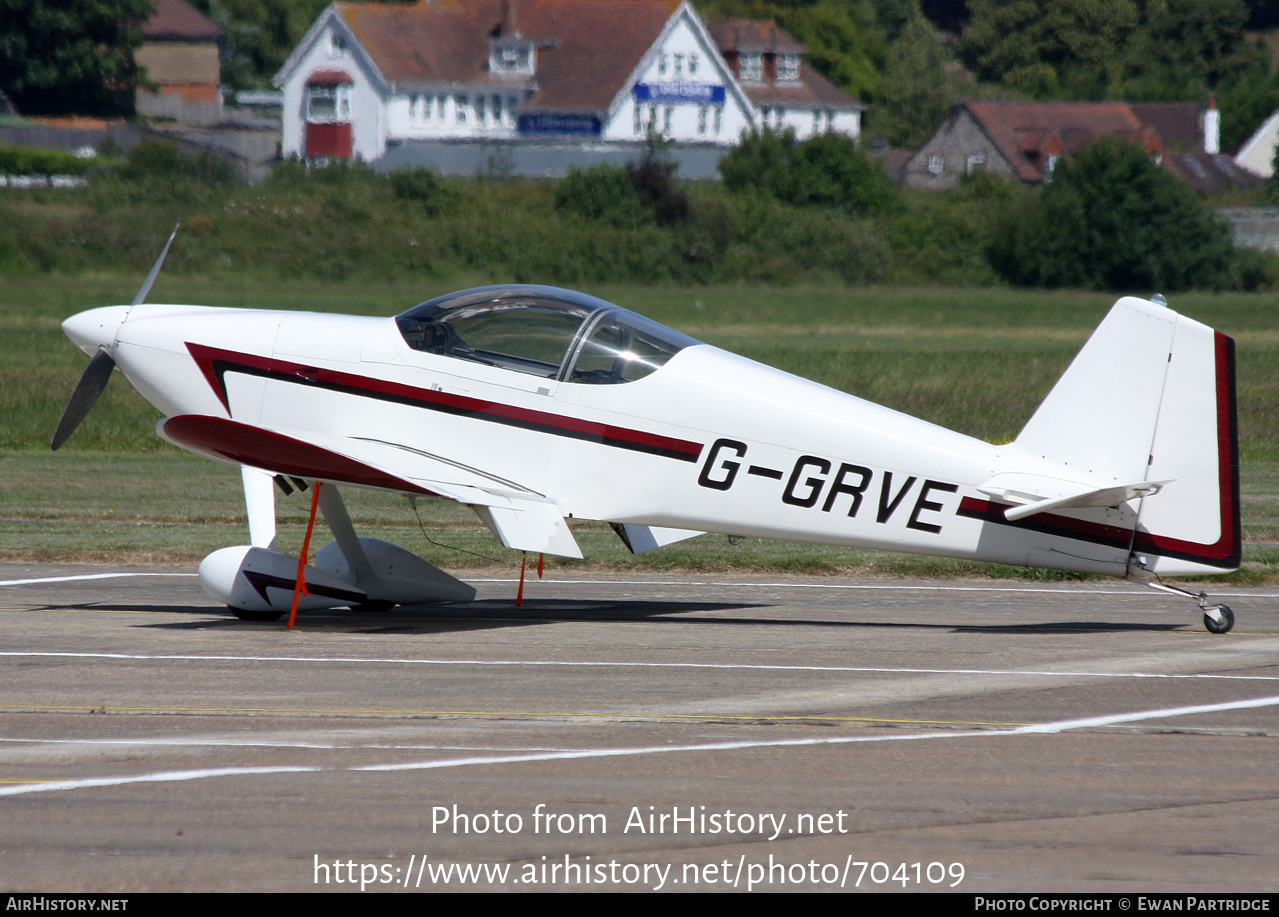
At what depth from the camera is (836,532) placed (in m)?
9.73

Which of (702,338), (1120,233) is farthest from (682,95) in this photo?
(702,338)

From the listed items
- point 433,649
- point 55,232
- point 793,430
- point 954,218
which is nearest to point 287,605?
point 433,649

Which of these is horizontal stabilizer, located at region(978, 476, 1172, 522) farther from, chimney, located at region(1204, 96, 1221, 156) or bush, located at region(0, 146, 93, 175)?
chimney, located at region(1204, 96, 1221, 156)

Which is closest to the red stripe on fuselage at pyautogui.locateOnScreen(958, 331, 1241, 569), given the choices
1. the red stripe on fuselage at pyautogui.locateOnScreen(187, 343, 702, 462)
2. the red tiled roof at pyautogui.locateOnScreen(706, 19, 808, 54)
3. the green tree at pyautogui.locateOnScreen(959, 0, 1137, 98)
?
the red stripe on fuselage at pyautogui.locateOnScreen(187, 343, 702, 462)

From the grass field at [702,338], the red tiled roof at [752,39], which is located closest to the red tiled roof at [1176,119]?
the red tiled roof at [752,39]

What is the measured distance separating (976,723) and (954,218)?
57.0 m

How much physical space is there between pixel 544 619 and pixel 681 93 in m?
82.0

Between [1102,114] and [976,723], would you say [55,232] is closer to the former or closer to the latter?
[976,723]

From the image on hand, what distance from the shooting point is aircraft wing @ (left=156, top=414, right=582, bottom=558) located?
951cm

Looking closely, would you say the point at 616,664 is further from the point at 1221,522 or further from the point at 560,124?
the point at 560,124

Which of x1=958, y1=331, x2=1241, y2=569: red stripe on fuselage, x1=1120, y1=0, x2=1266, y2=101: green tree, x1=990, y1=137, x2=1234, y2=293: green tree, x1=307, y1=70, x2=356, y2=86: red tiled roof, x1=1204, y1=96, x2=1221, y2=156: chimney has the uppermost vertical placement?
x1=1120, y1=0, x2=1266, y2=101: green tree

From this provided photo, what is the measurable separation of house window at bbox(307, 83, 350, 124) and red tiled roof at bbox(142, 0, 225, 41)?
28.4 m

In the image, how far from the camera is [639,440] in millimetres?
9945

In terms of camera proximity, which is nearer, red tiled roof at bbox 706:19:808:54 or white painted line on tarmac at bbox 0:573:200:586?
white painted line on tarmac at bbox 0:573:200:586
